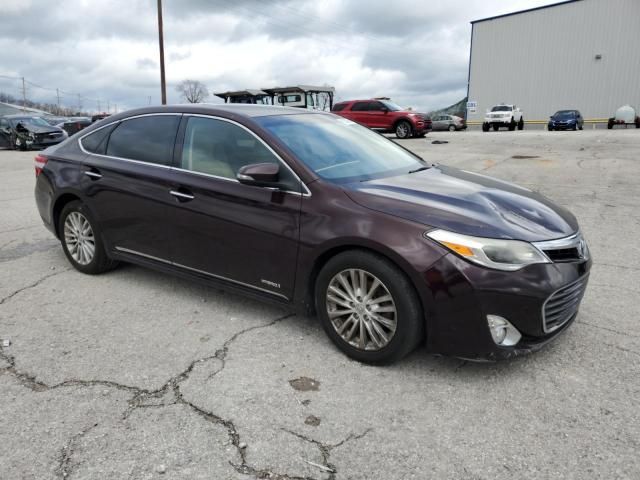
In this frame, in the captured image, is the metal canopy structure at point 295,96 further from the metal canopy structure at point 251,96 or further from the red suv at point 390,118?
the red suv at point 390,118

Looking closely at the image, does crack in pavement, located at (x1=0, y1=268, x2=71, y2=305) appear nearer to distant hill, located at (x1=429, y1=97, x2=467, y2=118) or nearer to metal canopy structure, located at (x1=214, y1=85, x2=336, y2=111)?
metal canopy structure, located at (x1=214, y1=85, x2=336, y2=111)

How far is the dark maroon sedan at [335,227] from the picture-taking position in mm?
2744

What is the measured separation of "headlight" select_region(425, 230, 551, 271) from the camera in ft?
8.85

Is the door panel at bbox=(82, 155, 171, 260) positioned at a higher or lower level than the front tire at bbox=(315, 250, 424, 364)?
higher

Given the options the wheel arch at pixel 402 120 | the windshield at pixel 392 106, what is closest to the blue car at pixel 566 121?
the windshield at pixel 392 106

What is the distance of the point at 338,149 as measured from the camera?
376cm

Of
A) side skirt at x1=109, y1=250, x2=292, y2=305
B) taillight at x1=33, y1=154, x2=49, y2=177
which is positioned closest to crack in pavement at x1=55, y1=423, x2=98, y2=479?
side skirt at x1=109, y1=250, x2=292, y2=305

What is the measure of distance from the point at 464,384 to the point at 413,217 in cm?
99

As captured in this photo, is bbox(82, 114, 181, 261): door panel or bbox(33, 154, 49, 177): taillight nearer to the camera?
bbox(82, 114, 181, 261): door panel

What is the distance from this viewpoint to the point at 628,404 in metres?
2.65

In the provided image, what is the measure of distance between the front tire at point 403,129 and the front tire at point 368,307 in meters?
18.8

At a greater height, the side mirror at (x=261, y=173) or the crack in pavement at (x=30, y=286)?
the side mirror at (x=261, y=173)

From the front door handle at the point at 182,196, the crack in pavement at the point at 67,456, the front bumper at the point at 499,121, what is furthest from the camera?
the front bumper at the point at 499,121

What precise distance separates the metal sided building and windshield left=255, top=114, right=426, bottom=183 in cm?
4577
